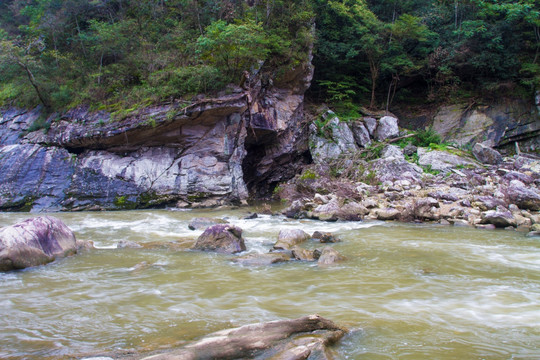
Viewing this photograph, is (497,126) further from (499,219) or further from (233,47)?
(233,47)

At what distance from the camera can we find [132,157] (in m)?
14.9

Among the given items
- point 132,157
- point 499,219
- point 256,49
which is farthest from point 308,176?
point 499,219

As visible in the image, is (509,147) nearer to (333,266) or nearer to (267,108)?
(267,108)

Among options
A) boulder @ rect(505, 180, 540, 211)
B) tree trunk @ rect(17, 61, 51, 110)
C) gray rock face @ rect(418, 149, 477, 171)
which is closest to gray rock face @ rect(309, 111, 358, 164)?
gray rock face @ rect(418, 149, 477, 171)

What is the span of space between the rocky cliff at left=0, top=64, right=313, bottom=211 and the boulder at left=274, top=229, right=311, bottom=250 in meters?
7.60

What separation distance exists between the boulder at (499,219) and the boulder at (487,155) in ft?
26.4

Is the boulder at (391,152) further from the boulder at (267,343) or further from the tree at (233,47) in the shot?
the boulder at (267,343)

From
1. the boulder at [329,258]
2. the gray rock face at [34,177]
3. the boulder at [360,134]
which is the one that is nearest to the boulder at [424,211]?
the boulder at [329,258]

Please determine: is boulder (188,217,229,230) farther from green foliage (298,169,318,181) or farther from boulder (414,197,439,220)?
green foliage (298,169,318,181)

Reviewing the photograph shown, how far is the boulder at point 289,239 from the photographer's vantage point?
670cm

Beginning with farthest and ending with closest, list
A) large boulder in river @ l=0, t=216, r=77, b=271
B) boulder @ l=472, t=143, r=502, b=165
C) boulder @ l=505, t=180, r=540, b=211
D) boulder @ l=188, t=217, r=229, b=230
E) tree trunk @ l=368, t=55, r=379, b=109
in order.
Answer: tree trunk @ l=368, t=55, r=379, b=109
boulder @ l=472, t=143, r=502, b=165
boulder @ l=505, t=180, r=540, b=211
boulder @ l=188, t=217, r=229, b=230
large boulder in river @ l=0, t=216, r=77, b=271

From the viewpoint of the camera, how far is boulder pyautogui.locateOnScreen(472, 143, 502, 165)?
51.3ft

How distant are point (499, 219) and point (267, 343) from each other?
8.11m

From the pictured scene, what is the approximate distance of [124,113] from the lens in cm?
1452
